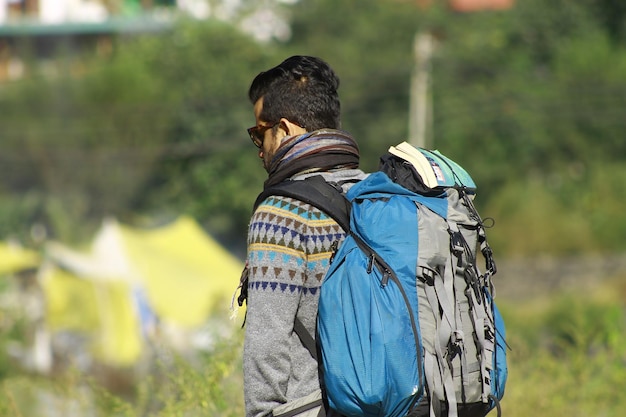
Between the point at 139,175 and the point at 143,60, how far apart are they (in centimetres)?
677

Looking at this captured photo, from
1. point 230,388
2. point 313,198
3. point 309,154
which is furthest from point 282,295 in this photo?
point 230,388

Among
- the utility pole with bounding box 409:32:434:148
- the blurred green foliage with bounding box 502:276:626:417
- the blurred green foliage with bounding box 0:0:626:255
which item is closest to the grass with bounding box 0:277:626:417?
the blurred green foliage with bounding box 502:276:626:417

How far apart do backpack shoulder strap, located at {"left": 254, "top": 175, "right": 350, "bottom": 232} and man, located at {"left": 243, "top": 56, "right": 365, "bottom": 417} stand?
0.05 ft

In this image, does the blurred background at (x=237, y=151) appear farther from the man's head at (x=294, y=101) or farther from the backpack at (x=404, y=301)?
the backpack at (x=404, y=301)

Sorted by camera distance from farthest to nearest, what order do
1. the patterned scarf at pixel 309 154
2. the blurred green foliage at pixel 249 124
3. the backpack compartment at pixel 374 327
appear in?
the blurred green foliage at pixel 249 124, the patterned scarf at pixel 309 154, the backpack compartment at pixel 374 327

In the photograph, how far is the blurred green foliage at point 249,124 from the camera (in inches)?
1048

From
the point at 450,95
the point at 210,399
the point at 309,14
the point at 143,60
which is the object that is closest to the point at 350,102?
the point at 450,95

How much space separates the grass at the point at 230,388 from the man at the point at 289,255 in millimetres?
1571

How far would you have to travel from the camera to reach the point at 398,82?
29.5 metres

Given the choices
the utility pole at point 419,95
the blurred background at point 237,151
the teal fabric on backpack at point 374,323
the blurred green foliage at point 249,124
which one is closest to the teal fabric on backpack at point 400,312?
the teal fabric on backpack at point 374,323

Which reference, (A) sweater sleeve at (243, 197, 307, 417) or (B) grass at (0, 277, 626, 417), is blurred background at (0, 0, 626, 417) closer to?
(B) grass at (0, 277, 626, 417)

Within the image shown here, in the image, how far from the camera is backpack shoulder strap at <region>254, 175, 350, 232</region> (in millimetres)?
2393

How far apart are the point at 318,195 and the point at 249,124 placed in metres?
24.0

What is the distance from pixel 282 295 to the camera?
91.7 inches
